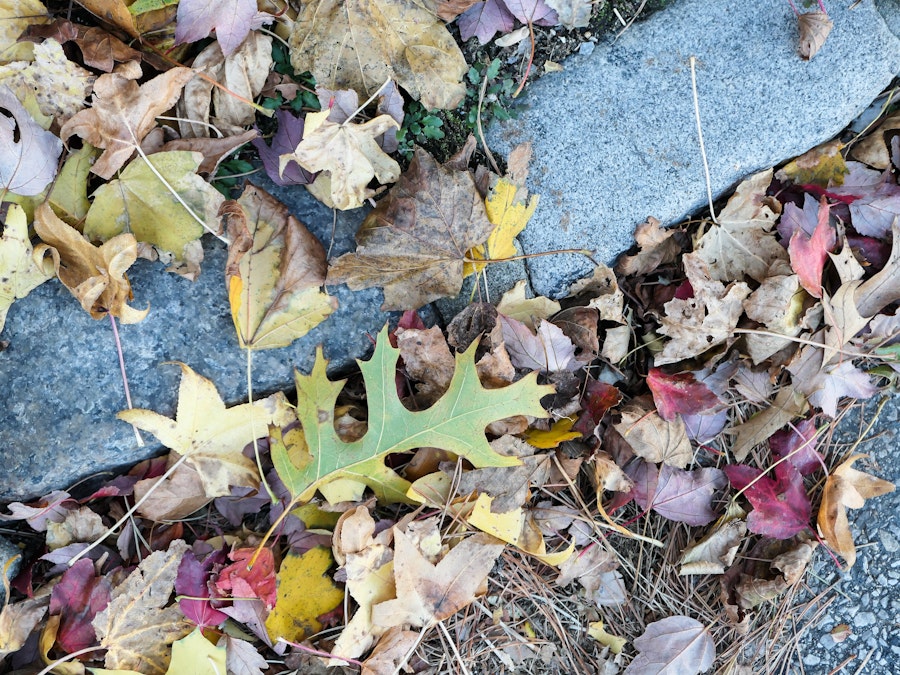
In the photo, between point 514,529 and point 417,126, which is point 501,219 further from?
point 514,529

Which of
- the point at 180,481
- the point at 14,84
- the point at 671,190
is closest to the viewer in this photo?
the point at 14,84

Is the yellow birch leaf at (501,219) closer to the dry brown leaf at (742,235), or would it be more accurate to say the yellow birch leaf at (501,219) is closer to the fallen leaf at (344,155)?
the fallen leaf at (344,155)

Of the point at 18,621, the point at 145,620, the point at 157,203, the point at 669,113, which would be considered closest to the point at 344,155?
the point at 157,203

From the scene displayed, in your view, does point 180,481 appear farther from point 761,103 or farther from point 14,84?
point 761,103

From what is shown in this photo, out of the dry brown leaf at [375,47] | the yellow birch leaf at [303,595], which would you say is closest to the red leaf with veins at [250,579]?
the yellow birch leaf at [303,595]

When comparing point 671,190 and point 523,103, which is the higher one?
point 523,103

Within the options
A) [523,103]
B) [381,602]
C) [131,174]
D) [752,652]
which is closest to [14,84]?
[131,174]
